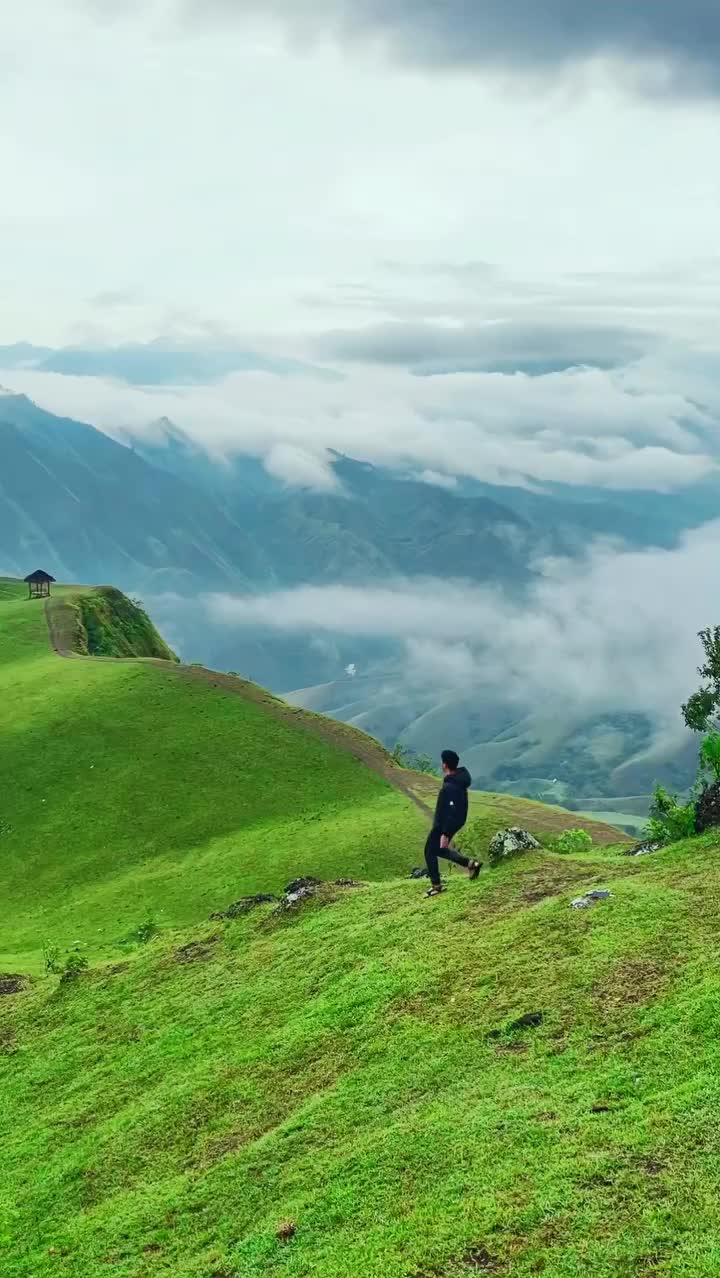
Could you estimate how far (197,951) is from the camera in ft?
101

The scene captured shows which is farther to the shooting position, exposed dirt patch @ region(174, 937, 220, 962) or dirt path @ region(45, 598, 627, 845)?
dirt path @ region(45, 598, 627, 845)

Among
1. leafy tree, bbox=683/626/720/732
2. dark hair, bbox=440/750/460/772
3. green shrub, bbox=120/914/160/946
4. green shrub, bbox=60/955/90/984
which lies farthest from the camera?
leafy tree, bbox=683/626/720/732

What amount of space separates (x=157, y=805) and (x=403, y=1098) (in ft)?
175

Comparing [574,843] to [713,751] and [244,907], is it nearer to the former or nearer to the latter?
[713,751]

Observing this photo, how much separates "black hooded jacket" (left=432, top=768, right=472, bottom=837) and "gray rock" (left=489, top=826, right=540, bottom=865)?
3.79m

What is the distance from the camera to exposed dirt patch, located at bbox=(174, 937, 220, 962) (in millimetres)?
30266

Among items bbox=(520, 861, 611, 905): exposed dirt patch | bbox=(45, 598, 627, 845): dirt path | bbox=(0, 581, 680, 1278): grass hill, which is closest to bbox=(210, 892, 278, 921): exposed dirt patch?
bbox=(0, 581, 680, 1278): grass hill

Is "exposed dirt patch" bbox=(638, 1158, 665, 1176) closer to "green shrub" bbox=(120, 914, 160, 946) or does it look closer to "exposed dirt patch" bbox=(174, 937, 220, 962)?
"exposed dirt patch" bbox=(174, 937, 220, 962)

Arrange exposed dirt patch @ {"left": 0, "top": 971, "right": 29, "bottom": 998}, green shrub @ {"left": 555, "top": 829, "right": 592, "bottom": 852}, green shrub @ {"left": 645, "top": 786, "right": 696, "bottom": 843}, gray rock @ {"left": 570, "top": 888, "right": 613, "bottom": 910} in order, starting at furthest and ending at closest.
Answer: green shrub @ {"left": 555, "top": 829, "right": 592, "bottom": 852}, exposed dirt patch @ {"left": 0, "top": 971, "right": 29, "bottom": 998}, green shrub @ {"left": 645, "top": 786, "right": 696, "bottom": 843}, gray rock @ {"left": 570, "top": 888, "right": 613, "bottom": 910}

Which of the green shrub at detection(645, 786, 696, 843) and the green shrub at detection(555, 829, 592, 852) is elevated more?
the green shrub at detection(645, 786, 696, 843)

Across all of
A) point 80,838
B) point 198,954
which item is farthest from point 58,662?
point 198,954

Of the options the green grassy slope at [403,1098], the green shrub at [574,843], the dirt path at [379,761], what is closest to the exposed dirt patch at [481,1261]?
the green grassy slope at [403,1098]

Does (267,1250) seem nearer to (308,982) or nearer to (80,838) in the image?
(308,982)

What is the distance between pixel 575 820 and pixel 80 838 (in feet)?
108
